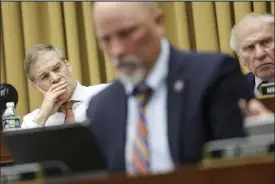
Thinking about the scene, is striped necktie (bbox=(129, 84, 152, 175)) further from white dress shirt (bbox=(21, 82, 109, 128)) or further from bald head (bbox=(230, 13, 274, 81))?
white dress shirt (bbox=(21, 82, 109, 128))

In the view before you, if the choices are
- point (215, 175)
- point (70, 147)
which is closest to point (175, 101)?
point (70, 147)

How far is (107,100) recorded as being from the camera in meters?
1.84

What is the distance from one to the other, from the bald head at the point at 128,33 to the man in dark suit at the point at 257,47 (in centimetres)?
130

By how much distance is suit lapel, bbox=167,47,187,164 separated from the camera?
1645 mm

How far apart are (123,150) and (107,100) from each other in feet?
0.66

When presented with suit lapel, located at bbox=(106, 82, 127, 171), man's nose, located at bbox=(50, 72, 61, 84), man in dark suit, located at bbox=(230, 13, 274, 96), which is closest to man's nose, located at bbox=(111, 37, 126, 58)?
suit lapel, located at bbox=(106, 82, 127, 171)

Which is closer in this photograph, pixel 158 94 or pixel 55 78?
pixel 158 94

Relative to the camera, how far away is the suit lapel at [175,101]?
164 cm

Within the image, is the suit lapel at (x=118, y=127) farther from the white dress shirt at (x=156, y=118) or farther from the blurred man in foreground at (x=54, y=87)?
the blurred man in foreground at (x=54, y=87)

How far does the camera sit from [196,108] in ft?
5.42

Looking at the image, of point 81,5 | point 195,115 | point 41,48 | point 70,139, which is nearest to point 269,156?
point 195,115

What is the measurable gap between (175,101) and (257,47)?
4.44ft

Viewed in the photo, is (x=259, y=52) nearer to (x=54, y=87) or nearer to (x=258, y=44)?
(x=258, y=44)

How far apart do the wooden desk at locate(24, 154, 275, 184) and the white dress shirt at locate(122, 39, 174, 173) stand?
38 centimetres
